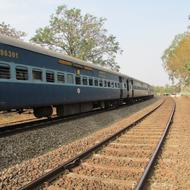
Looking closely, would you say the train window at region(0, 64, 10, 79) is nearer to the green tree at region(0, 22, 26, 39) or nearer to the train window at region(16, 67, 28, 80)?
the train window at region(16, 67, 28, 80)

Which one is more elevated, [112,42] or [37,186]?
[112,42]

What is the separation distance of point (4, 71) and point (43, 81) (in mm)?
2867

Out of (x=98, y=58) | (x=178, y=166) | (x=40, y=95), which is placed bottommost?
(x=178, y=166)

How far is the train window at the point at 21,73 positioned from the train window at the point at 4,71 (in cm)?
58

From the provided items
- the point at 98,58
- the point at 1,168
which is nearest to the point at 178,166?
the point at 1,168

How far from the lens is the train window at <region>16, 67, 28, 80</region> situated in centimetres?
1134

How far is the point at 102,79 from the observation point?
22.8 meters

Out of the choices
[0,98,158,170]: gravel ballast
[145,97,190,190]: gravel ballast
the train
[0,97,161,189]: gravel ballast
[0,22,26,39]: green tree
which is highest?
[0,22,26,39]: green tree

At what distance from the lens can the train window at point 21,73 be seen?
1134 cm

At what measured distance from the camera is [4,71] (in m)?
10.5

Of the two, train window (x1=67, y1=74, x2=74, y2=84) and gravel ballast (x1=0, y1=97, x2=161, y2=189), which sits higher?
train window (x1=67, y1=74, x2=74, y2=84)

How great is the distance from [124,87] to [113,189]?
25694mm

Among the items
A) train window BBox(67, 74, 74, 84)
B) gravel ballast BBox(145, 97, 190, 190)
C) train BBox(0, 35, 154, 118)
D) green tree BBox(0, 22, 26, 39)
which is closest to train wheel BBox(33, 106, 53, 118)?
train BBox(0, 35, 154, 118)

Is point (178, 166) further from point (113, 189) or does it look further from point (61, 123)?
point (61, 123)
